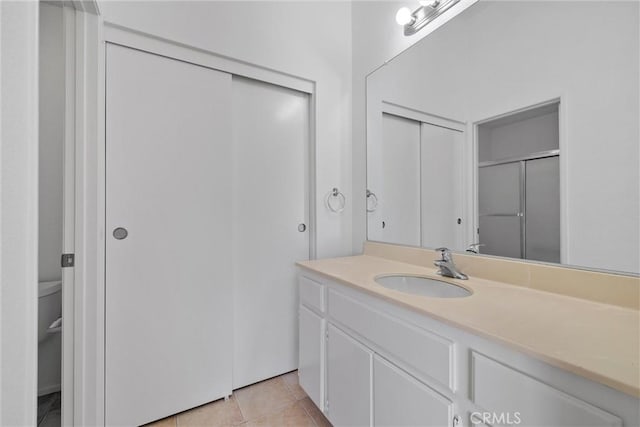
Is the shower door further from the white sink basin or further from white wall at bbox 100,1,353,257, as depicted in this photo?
white wall at bbox 100,1,353,257

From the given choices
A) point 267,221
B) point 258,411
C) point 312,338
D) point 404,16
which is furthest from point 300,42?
point 258,411

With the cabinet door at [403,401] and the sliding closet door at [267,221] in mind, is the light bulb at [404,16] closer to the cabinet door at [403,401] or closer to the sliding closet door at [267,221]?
the sliding closet door at [267,221]

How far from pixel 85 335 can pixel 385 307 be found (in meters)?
1.32

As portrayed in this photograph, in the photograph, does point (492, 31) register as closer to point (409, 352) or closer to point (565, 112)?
point (565, 112)

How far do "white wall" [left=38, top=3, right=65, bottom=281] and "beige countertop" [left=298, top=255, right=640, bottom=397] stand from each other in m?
1.85

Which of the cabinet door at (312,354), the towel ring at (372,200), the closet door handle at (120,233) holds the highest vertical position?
the towel ring at (372,200)

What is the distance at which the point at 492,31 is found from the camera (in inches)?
45.1

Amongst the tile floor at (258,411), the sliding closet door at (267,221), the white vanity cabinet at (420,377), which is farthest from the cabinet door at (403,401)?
the sliding closet door at (267,221)

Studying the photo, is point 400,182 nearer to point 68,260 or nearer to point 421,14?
point 421,14

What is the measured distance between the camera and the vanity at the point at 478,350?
0.53 meters

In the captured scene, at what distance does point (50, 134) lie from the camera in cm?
161

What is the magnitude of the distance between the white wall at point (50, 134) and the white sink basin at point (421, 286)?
196cm

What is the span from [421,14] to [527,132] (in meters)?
0.89

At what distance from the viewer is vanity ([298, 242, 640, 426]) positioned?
0.53 metres
